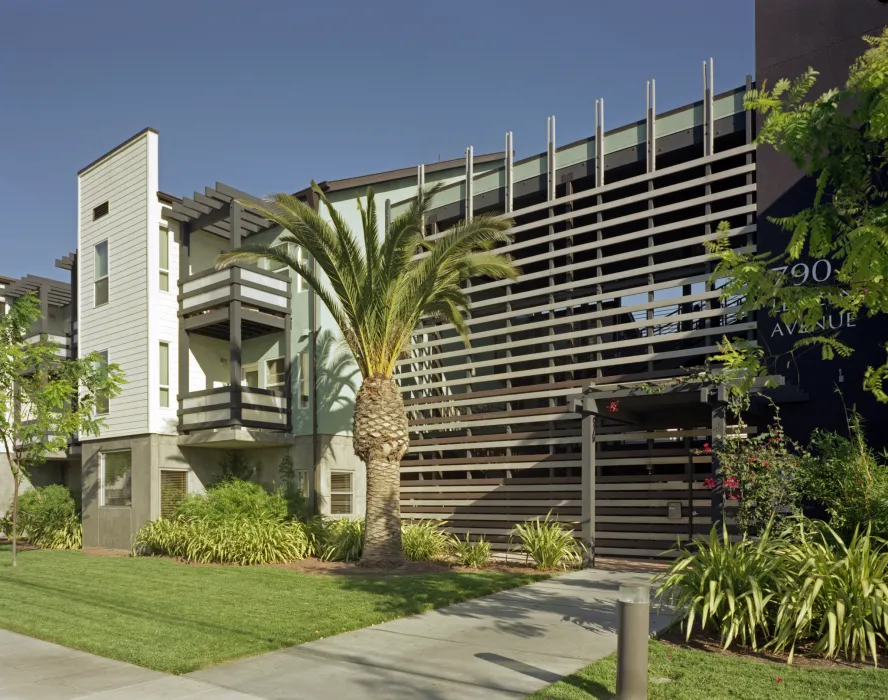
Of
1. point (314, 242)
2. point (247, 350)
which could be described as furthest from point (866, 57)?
point (247, 350)

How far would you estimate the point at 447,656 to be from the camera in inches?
308

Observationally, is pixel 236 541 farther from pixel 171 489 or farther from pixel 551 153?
pixel 551 153

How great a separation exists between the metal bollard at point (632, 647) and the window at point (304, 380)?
→ 15.6m

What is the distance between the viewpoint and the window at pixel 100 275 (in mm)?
22875

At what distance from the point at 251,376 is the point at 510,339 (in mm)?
8803

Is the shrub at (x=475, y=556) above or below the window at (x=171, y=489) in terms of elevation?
below

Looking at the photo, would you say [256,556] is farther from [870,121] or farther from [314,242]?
[870,121]

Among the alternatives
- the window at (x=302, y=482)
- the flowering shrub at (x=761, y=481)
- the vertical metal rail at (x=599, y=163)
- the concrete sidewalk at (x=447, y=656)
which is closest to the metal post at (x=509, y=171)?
the vertical metal rail at (x=599, y=163)

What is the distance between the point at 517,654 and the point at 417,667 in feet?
3.47

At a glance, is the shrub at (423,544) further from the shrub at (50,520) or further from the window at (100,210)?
the window at (100,210)

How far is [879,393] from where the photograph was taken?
6.99 metres

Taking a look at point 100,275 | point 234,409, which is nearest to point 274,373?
point 234,409

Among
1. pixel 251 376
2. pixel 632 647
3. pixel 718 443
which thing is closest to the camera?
pixel 632 647

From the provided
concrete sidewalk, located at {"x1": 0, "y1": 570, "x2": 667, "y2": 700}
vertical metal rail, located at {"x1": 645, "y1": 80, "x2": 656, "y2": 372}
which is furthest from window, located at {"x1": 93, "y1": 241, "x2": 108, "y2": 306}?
vertical metal rail, located at {"x1": 645, "y1": 80, "x2": 656, "y2": 372}
